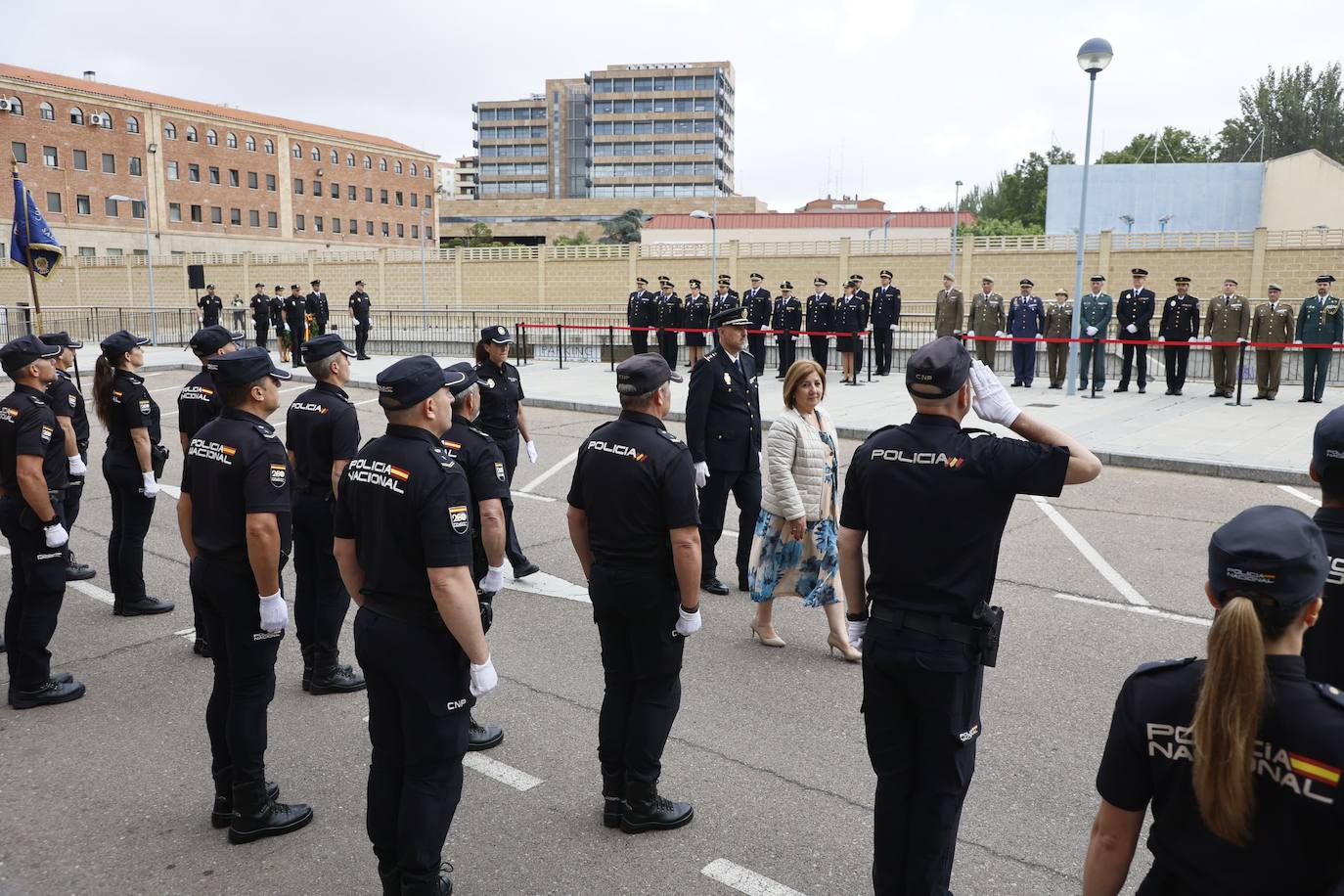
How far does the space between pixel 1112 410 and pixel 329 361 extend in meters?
14.0

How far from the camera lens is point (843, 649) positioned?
6023 mm

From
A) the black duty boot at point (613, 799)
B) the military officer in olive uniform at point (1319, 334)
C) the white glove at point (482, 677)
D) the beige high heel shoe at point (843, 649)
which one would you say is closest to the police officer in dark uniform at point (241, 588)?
the white glove at point (482, 677)

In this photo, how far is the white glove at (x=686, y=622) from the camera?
4.07m

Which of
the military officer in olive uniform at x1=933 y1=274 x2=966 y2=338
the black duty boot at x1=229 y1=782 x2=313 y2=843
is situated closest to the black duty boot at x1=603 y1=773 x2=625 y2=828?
the black duty boot at x1=229 y1=782 x2=313 y2=843

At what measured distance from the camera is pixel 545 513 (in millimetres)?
10039

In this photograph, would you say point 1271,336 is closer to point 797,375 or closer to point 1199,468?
point 1199,468

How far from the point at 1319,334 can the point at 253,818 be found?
18.5m

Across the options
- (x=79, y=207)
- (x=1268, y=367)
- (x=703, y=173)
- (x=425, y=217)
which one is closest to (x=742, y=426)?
(x=1268, y=367)

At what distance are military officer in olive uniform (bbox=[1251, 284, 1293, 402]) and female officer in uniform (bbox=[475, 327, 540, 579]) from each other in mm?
14760

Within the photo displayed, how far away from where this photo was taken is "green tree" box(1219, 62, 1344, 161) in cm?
8369

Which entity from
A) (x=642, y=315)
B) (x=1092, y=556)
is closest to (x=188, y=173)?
(x=642, y=315)

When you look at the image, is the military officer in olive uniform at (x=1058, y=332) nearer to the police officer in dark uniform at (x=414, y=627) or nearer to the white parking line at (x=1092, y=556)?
the white parking line at (x=1092, y=556)

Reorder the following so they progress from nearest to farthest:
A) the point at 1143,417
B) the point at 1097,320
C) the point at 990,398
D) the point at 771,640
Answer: the point at 990,398 → the point at 771,640 → the point at 1143,417 → the point at 1097,320

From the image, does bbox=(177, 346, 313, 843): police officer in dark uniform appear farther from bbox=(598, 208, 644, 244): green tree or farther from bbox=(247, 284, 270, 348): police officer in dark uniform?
bbox=(598, 208, 644, 244): green tree
